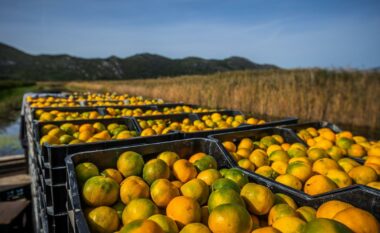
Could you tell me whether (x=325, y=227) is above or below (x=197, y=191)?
above

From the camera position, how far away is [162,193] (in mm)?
1671

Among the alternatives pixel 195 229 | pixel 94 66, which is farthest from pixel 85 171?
pixel 94 66

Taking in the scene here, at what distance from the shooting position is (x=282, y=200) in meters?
1.62

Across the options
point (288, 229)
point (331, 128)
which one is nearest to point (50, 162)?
point (288, 229)

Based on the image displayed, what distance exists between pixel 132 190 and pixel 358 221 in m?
1.23

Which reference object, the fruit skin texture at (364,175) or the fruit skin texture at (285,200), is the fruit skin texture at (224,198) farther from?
the fruit skin texture at (364,175)

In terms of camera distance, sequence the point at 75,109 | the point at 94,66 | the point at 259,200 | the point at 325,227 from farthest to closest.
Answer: the point at 94,66 → the point at 75,109 → the point at 259,200 → the point at 325,227

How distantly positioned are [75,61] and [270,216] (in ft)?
429

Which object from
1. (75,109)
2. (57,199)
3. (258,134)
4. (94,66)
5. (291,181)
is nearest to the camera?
(291,181)

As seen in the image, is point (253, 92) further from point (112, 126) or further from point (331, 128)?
point (112, 126)

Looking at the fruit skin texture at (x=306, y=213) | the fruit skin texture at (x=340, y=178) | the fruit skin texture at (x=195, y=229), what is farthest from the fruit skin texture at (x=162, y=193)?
the fruit skin texture at (x=340, y=178)

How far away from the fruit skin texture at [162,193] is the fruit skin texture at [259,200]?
1.49 feet

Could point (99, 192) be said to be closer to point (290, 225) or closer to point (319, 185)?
point (290, 225)

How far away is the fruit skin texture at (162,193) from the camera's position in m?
1.67
